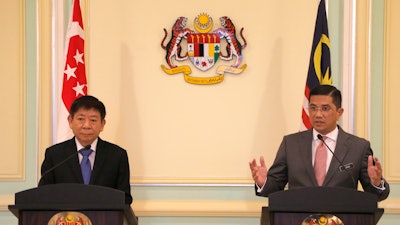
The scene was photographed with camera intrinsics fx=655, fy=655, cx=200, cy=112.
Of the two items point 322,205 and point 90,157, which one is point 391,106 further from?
point 90,157

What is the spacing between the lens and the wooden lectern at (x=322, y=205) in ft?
10.4

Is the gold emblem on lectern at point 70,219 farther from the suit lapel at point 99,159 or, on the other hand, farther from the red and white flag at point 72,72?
the red and white flag at point 72,72

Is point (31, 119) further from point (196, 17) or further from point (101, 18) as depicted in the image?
point (196, 17)

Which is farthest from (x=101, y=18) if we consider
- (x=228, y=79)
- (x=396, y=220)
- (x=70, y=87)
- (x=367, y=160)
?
(x=396, y=220)

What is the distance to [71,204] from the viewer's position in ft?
10.5

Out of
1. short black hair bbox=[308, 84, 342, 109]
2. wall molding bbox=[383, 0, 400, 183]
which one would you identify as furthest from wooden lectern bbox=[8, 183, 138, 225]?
wall molding bbox=[383, 0, 400, 183]

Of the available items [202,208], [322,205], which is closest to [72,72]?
[202,208]

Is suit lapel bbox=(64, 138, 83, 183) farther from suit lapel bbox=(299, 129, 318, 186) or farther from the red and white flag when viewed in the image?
suit lapel bbox=(299, 129, 318, 186)

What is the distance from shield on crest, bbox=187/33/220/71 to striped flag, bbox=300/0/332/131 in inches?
31.9

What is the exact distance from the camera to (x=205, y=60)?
17.6 ft

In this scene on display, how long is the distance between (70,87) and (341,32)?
2.23 metres

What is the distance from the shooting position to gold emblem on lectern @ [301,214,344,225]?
3143 millimetres

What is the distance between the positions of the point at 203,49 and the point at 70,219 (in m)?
2.52

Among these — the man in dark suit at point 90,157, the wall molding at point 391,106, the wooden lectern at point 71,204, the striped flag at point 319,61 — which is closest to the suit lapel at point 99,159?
the man in dark suit at point 90,157
